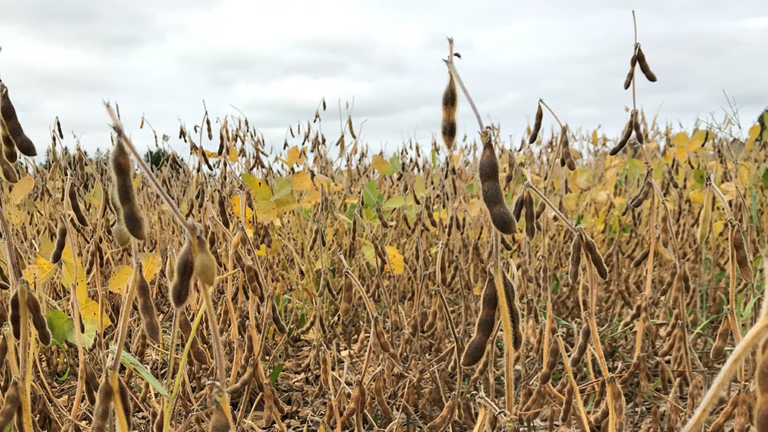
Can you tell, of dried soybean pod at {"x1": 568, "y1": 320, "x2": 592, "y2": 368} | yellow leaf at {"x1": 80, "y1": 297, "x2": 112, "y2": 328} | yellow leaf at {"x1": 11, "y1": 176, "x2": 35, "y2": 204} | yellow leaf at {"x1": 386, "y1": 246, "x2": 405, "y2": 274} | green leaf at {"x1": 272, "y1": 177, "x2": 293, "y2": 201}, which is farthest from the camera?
green leaf at {"x1": 272, "y1": 177, "x2": 293, "y2": 201}

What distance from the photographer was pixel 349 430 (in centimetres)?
169

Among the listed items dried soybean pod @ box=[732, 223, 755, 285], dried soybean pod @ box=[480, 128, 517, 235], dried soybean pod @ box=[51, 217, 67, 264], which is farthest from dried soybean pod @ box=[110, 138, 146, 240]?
dried soybean pod @ box=[732, 223, 755, 285]

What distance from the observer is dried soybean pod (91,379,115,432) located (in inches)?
28.8

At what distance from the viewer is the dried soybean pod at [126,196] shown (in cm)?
62

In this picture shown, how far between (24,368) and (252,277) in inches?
20.5

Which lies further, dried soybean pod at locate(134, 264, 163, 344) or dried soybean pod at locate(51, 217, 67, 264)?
dried soybean pod at locate(51, 217, 67, 264)

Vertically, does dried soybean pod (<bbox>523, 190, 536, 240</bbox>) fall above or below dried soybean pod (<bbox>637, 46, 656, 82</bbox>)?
below

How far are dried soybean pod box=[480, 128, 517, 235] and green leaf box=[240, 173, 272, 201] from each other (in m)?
1.32

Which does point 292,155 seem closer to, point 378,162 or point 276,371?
point 378,162

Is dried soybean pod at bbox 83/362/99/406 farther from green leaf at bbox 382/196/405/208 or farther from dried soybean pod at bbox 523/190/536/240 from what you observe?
green leaf at bbox 382/196/405/208

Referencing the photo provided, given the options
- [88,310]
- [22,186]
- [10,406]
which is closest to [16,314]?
[10,406]

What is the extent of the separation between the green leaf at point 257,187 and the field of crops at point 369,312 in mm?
20

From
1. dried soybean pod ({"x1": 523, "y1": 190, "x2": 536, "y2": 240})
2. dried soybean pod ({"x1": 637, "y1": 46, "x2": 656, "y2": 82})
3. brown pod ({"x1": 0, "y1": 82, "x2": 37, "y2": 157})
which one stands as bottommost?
dried soybean pod ({"x1": 523, "y1": 190, "x2": 536, "y2": 240})

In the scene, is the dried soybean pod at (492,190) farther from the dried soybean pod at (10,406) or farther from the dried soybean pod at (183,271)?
the dried soybean pod at (10,406)
